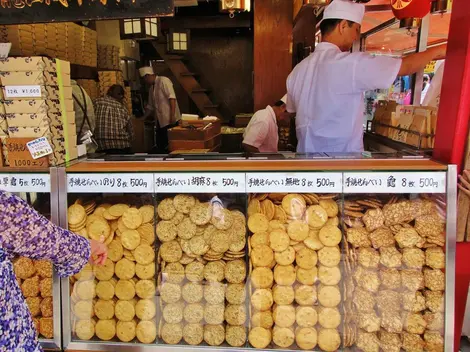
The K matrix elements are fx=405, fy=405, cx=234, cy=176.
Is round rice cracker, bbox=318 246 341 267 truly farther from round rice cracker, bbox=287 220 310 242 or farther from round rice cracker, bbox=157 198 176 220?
round rice cracker, bbox=157 198 176 220

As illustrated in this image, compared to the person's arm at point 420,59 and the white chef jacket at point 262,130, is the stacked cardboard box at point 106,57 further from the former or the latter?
the person's arm at point 420,59

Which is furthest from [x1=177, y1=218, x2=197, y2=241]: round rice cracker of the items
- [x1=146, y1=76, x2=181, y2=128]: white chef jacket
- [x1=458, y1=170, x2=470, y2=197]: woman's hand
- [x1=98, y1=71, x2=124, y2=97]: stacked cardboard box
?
[x1=146, y1=76, x2=181, y2=128]: white chef jacket

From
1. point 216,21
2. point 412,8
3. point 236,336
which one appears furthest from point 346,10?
point 216,21

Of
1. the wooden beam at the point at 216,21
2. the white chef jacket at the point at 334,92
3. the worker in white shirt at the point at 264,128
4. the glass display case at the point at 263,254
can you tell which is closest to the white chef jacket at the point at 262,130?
the worker in white shirt at the point at 264,128

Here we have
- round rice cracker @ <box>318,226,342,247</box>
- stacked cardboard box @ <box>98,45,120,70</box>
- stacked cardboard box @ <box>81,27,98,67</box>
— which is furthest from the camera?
stacked cardboard box @ <box>98,45,120,70</box>

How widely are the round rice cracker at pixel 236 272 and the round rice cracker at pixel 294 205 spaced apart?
279 millimetres

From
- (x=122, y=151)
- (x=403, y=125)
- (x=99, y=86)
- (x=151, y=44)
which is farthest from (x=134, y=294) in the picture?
(x=151, y=44)

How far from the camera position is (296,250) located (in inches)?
63.6

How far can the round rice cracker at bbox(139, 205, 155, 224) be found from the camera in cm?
166

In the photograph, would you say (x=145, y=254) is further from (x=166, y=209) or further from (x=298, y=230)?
(x=298, y=230)

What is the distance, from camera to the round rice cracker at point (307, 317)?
1.61 metres

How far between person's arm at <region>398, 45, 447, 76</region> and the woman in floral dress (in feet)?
5.56

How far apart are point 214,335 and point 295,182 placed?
0.71 m

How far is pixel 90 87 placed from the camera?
226 inches
